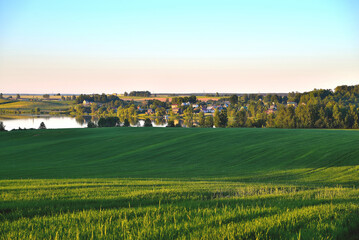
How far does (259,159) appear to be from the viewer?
98.2ft

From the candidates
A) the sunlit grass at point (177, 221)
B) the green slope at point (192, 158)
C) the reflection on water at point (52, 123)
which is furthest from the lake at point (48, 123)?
the sunlit grass at point (177, 221)

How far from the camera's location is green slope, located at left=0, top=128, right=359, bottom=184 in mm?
22469

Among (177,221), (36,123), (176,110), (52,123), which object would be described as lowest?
(52,123)

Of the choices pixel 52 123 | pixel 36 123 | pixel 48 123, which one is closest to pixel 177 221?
pixel 36 123

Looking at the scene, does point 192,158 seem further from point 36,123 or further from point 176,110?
point 176,110

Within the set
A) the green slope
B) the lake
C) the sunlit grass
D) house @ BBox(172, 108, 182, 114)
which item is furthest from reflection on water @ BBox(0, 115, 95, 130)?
the sunlit grass

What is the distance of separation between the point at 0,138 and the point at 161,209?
59237 mm

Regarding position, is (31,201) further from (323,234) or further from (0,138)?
(0,138)

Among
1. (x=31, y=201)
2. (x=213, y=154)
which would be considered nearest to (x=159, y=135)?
(x=213, y=154)

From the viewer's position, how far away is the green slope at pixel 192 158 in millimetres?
22469

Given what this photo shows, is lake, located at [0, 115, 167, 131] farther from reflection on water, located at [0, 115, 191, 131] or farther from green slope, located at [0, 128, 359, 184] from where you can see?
green slope, located at [0, 128, 359, 184]

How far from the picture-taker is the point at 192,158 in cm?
3216

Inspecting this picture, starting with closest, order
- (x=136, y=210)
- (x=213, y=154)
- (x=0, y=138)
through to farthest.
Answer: (x=136, y=210) → (x=213, y=154) → (x=0, y=138)

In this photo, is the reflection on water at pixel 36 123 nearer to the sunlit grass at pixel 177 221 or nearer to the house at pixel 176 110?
the house at pixel 176 110
